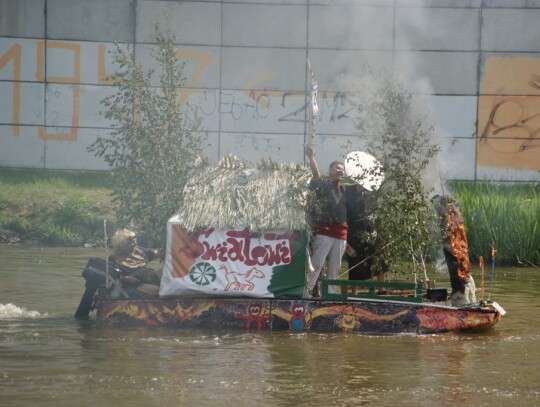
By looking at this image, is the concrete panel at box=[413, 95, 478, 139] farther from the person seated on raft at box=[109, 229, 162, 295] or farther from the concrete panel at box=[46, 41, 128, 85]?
the person seated on raft at box=[109, 229, 162, 295]

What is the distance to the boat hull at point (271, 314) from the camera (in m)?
13.1

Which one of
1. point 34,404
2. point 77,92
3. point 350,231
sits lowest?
point 34,404

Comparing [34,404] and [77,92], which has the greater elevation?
[77,92]

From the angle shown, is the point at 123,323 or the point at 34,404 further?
the point at 123,323

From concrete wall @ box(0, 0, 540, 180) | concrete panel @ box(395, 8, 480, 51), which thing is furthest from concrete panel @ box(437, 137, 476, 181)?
concrete panel @ box(395, 8, 480, 51)

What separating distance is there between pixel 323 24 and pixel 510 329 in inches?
538

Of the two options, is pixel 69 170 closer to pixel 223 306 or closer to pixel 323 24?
pixel 323 24

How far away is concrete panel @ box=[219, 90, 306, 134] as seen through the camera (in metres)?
26.8

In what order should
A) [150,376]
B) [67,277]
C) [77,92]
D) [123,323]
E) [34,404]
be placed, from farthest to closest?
[77,92] < [67,277] < [123,323] < [150,376] < [34,404]

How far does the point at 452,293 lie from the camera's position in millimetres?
14133

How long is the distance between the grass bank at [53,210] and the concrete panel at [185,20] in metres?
3.46

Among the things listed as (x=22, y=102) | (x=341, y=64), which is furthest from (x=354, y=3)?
(x=22, y=102)

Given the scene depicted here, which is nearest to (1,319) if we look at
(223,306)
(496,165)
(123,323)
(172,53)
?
(123,323)

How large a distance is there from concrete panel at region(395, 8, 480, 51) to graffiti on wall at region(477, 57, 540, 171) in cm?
72
